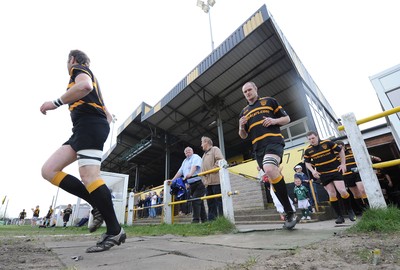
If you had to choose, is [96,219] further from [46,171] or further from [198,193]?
[198,193]

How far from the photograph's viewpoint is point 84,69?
213cm

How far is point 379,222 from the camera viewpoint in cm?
170

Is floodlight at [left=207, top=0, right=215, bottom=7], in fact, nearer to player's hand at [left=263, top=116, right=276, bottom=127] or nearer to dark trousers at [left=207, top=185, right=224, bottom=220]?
dark trousers at [left=207, top=185, right=224, bottom=220]

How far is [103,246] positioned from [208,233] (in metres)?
1.36

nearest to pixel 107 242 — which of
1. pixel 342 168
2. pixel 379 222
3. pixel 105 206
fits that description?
pixel 105 206

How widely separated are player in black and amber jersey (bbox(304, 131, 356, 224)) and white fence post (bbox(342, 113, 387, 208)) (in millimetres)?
1427

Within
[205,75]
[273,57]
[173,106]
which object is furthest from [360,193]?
[173,106]

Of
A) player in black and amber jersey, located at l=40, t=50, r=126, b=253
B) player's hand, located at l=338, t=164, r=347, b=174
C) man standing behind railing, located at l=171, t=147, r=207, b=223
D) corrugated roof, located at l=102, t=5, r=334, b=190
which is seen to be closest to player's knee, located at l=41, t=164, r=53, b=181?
player in black and amber jersey, located at l=40, t=50, r=126, b=253

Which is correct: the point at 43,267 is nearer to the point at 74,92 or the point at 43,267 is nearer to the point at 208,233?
the point at 74,92

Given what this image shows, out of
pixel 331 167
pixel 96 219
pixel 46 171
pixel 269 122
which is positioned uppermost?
pixel 269 122

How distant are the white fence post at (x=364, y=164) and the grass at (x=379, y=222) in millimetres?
167

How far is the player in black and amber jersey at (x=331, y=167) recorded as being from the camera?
358 centimetres

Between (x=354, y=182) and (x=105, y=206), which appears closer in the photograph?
(x=105, y=206)

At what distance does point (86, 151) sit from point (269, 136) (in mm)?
1966
